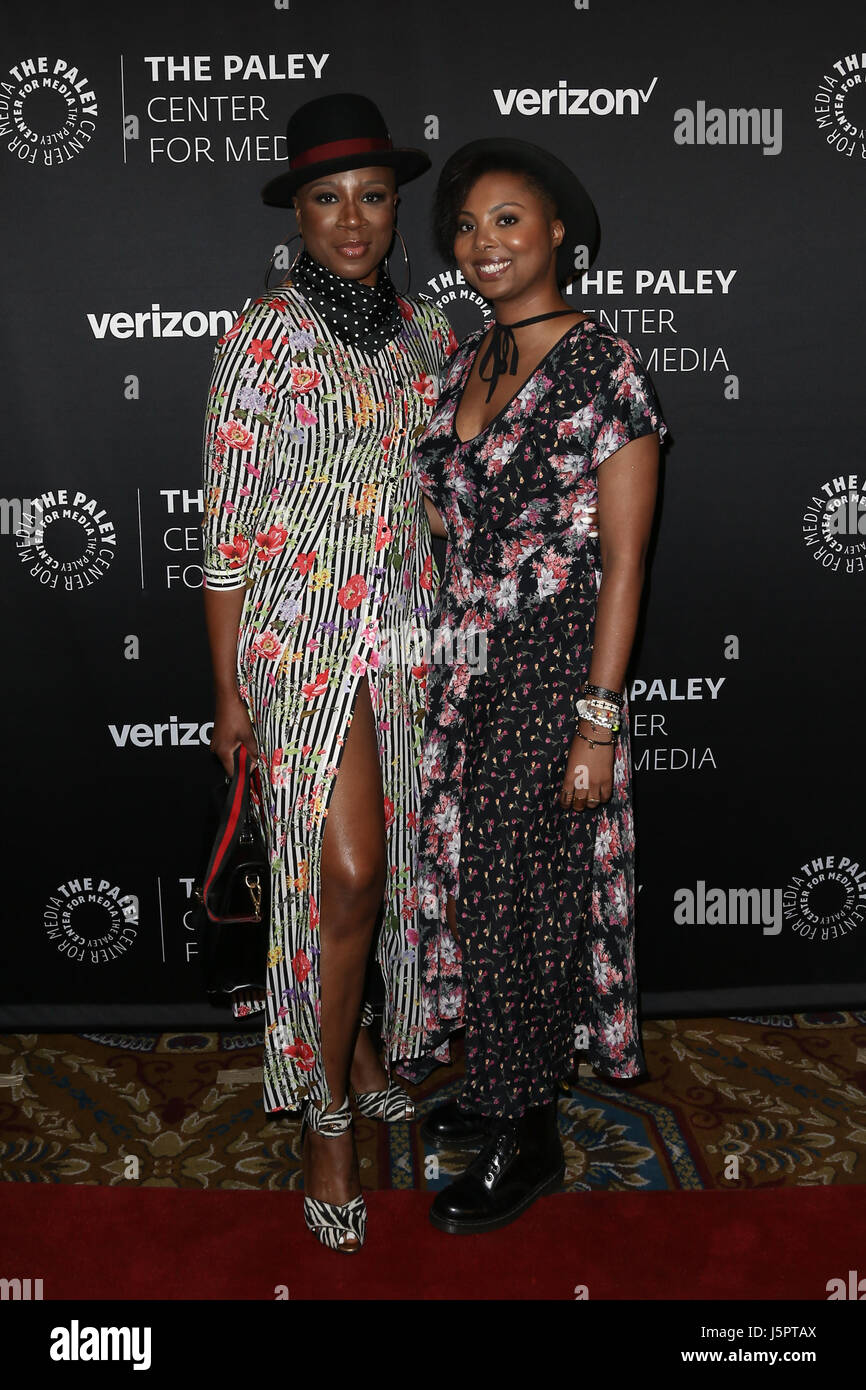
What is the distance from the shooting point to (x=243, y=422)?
234 centimetres

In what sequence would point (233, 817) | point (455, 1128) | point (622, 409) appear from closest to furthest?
point (622, 409) < point (233, 817) < point (455, 1128)

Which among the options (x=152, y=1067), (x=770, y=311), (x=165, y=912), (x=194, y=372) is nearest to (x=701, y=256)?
(x=770, y=311)

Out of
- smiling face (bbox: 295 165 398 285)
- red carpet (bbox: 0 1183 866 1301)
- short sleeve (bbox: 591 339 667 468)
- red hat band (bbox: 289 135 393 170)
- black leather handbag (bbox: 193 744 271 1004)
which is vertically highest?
red hat band (bbox: 289 135 393 170)

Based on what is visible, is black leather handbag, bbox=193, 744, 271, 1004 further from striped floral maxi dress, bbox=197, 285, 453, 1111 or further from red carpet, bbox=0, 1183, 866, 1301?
red carpet, bbox=0, 1183, 866, 1301

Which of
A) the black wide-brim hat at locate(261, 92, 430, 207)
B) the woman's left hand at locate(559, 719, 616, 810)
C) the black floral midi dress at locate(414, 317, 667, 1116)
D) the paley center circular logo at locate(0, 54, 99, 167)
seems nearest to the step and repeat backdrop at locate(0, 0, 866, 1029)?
the paley center circular logo at locate(0, 54, 99, 167)

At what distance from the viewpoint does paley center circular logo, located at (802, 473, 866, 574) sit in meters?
3.15

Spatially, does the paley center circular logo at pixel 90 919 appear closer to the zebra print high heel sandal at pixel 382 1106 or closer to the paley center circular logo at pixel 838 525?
the zebra print high heel sandal at pixel 382 1106

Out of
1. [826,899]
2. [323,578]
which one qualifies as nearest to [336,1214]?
[323,578]

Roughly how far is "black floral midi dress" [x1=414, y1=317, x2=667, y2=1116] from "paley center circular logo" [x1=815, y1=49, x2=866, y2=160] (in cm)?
106

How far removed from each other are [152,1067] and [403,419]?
67.9 inches

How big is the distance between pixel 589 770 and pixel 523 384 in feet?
→ 2.33

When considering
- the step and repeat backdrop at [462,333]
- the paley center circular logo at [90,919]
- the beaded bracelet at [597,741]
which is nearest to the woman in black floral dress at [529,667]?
the beaded bracelet at [597,741]

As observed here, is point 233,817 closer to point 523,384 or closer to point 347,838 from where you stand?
point 347,838

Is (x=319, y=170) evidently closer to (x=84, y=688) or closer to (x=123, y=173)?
(x=123, y=173)
